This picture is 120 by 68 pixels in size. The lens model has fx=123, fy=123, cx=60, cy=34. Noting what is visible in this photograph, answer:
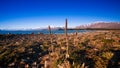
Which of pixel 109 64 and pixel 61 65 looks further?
pixel 109 64

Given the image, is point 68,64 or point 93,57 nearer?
point 68,64

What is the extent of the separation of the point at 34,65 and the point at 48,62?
1121 millimetres

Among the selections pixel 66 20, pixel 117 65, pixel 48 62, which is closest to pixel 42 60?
pixel 48 62

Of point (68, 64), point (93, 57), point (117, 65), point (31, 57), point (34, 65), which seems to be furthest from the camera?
point (31, 57)

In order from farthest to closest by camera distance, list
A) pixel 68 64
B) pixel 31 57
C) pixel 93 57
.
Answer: pixel 31 57
pixel 93 57
pixel 68 64

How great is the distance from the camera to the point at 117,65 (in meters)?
9.09

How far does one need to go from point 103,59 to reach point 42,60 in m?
5.06

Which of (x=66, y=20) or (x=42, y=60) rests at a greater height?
(x=66, y=20)

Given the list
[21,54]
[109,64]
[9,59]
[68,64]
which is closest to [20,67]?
[9,59]

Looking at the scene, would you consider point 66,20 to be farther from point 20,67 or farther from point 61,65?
point 20,67

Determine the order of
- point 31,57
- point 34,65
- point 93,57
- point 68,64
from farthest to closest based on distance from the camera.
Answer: point 31,57, point 93,57, point 34,65, point 68,64

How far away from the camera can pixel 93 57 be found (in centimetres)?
1036

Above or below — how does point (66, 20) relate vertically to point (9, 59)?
above

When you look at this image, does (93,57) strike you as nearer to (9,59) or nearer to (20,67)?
(20,67)
